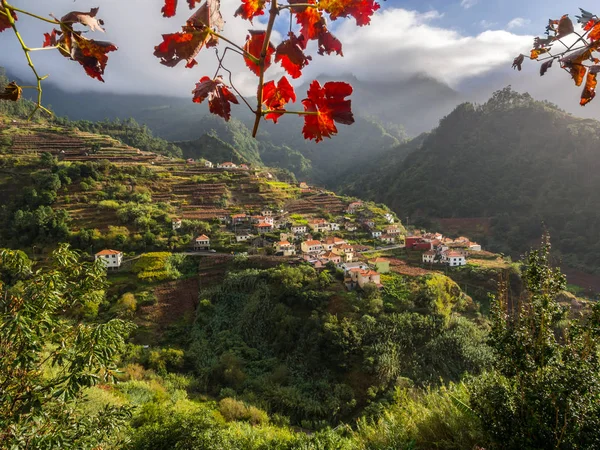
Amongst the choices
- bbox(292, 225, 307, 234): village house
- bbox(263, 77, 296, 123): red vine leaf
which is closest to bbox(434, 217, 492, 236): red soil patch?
bbox(292, 225, 307, 234): village house

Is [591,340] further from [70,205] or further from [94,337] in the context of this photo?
[70,205]

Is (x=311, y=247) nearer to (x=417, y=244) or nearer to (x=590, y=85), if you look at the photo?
(x=417, y=244)

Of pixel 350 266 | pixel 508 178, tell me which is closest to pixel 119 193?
pixel 350 266

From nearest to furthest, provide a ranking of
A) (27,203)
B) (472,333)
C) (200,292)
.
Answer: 1. (472,333)
2. (200,292)
3. (27,203)

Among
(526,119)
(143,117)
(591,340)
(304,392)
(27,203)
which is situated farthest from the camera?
(143,117)

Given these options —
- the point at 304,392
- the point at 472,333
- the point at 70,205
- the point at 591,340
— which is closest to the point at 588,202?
the point at 472,333

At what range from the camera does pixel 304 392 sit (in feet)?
33.8

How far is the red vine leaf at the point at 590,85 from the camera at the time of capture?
0.73m

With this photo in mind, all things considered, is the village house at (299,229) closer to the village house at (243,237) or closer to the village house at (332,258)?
the village house at (243,237)

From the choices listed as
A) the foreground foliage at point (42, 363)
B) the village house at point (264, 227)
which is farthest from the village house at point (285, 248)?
the foreground foliage at point (42, 363)

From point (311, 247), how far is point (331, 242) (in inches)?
65.2

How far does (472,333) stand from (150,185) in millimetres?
26336

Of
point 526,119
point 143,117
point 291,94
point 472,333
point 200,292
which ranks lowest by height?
point 200,292

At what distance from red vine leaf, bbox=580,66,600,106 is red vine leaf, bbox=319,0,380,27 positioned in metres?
0.54
